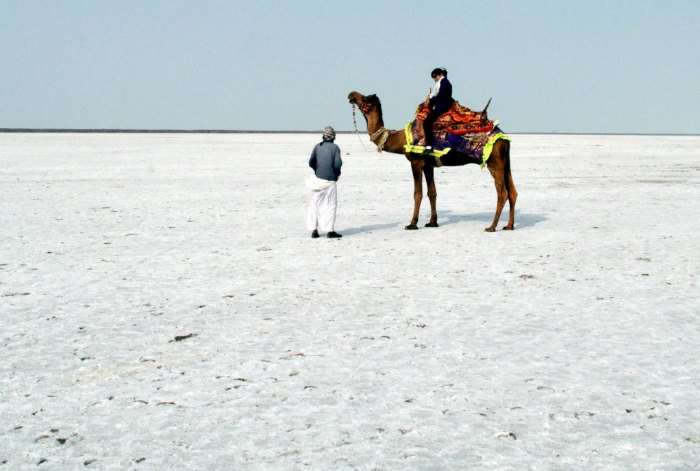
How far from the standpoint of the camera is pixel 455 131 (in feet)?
37.0

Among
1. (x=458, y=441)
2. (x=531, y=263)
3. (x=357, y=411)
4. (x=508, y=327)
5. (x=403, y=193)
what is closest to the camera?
(x=458, y=441)

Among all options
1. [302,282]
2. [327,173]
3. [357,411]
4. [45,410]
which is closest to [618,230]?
[327,173]

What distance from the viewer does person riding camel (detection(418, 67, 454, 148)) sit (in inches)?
441

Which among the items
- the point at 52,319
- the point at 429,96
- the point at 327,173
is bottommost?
the point at 52,319

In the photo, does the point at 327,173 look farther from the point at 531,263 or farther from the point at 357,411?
the point at 357,411

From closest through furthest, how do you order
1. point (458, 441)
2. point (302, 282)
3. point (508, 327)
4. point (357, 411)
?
1. point (458, 441)
2. point (357, 411)
3. point (508, 327)
4. point (302, 282)

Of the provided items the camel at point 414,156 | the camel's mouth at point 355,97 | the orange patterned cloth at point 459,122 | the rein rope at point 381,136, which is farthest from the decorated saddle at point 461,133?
the camel's mouth at point 355,97

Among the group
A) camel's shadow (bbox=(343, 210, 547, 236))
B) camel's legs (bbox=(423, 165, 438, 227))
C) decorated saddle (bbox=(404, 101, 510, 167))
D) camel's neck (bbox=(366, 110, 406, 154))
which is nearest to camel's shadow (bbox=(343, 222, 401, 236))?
camel's shadow (bbox=(343, 210, 547, 236))

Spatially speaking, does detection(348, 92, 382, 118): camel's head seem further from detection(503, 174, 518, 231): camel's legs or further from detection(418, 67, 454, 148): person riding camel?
detection(503, 174, 518, 231): camel's legs

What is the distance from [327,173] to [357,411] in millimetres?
7353

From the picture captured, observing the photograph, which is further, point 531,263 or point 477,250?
point 477,250

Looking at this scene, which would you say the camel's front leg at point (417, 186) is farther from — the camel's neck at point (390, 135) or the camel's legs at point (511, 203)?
the camel's legs at point (511, 203)

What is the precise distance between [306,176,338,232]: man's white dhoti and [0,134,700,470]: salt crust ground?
37cm

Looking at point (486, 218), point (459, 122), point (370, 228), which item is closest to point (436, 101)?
point (459, 122)
